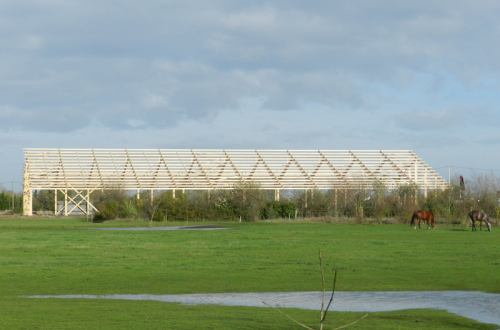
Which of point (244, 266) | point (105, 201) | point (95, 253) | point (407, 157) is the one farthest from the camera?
point (407, 157)

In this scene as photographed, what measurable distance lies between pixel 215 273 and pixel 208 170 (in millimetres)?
50269

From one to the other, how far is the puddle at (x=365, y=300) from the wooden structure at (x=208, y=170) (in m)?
47.8

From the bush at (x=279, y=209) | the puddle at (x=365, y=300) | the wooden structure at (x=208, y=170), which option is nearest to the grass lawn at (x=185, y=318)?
the puddle at (x=365, y=300)

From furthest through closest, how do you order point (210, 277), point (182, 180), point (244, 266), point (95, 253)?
point (182, 180) < point (95, 253) < point (244, 266) < point (210, 277)

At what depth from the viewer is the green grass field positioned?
10.1 metres

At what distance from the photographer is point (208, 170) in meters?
66.8

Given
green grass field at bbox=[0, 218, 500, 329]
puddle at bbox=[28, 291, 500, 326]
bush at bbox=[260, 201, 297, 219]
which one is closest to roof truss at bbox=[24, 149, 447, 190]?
bush at bbox=[260, 201, 297, 219]

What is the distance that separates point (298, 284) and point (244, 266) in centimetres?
390

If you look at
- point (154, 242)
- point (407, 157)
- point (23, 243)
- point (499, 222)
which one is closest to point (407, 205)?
point (499, 222)

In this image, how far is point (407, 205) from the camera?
5038 cm

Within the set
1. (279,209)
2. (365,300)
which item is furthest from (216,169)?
(365,300)

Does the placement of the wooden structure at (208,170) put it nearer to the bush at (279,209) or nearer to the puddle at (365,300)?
the bush at (279,209)

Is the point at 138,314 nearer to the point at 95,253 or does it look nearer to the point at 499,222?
the point at 95,253

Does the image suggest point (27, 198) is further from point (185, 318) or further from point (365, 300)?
point (185, 318)
